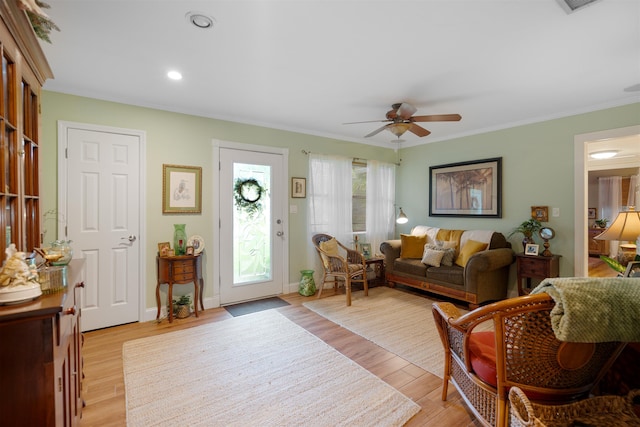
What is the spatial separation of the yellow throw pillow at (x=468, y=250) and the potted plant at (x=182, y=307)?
3.43 m

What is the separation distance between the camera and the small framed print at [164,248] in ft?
11.0

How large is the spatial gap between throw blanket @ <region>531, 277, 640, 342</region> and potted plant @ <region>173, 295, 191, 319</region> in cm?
342

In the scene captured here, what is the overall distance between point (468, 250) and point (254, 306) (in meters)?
2.85

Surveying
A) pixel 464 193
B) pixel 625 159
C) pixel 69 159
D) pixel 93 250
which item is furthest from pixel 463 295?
pixel 625 159

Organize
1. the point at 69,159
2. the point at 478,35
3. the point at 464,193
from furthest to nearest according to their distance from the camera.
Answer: the point at 464,193 → the point at 69,159 → the point at 478,35

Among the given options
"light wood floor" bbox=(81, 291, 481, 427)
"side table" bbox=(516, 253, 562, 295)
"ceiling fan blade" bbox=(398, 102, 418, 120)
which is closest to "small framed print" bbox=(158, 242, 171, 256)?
"light wood floor" bbox=(81, 291, 481, 427)

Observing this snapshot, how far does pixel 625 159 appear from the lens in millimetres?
5863

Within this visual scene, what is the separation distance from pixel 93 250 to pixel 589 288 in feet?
12.7

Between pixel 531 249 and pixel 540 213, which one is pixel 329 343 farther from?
pixel 540 213

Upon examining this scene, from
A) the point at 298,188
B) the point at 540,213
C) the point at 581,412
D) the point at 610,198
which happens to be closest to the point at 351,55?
the point at 298,188

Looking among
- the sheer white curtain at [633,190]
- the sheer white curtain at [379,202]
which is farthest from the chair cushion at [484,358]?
the sheer white curtain at [633,190]

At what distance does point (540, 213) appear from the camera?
12.7ft

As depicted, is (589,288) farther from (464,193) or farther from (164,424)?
(464,193)

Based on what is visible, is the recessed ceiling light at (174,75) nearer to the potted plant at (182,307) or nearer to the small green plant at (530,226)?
the potted plant at (182,307)
